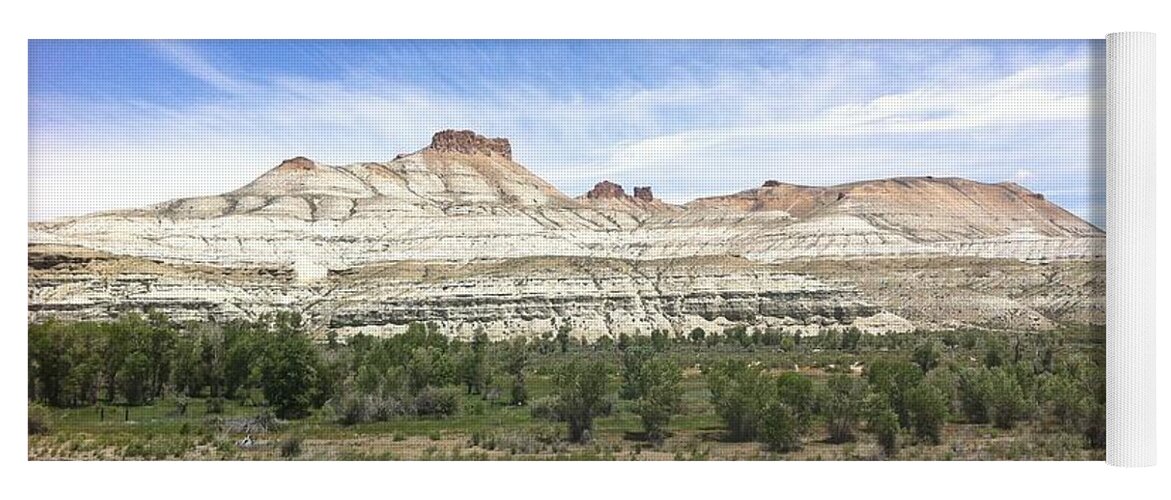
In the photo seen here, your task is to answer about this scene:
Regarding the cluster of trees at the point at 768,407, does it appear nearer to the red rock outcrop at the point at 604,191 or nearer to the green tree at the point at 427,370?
the red rock outcrop at the point at 604,191

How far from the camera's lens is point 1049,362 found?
450 inches

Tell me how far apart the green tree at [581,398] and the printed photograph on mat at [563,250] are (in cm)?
3

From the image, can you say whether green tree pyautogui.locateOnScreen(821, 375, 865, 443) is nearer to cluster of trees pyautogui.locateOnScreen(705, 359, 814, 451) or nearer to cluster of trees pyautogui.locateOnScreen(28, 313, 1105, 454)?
cluster of trees pyautogui.locateOnScreen(28, 313, 1105, 454)

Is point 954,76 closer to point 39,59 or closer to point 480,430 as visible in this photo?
point 480,430

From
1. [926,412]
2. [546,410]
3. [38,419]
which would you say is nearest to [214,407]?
[38,419]

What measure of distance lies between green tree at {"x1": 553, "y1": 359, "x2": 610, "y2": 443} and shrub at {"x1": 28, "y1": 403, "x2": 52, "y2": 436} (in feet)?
17.0

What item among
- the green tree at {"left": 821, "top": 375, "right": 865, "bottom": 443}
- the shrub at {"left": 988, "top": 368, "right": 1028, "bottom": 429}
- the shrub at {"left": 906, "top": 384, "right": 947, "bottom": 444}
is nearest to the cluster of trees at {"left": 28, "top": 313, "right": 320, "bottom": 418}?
the green tree at {"left": 821, "top": 375, "right": 865, "bottom": 443}

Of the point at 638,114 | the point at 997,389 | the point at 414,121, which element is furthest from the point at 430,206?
the point at 997,389

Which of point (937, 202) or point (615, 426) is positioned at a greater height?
point (937, 202)

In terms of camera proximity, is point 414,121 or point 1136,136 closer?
point 1136,136

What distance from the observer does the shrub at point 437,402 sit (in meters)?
11.5

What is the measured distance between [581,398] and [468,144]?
285 cm

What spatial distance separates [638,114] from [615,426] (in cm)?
322

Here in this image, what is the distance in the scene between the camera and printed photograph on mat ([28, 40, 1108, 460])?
11375 mm
